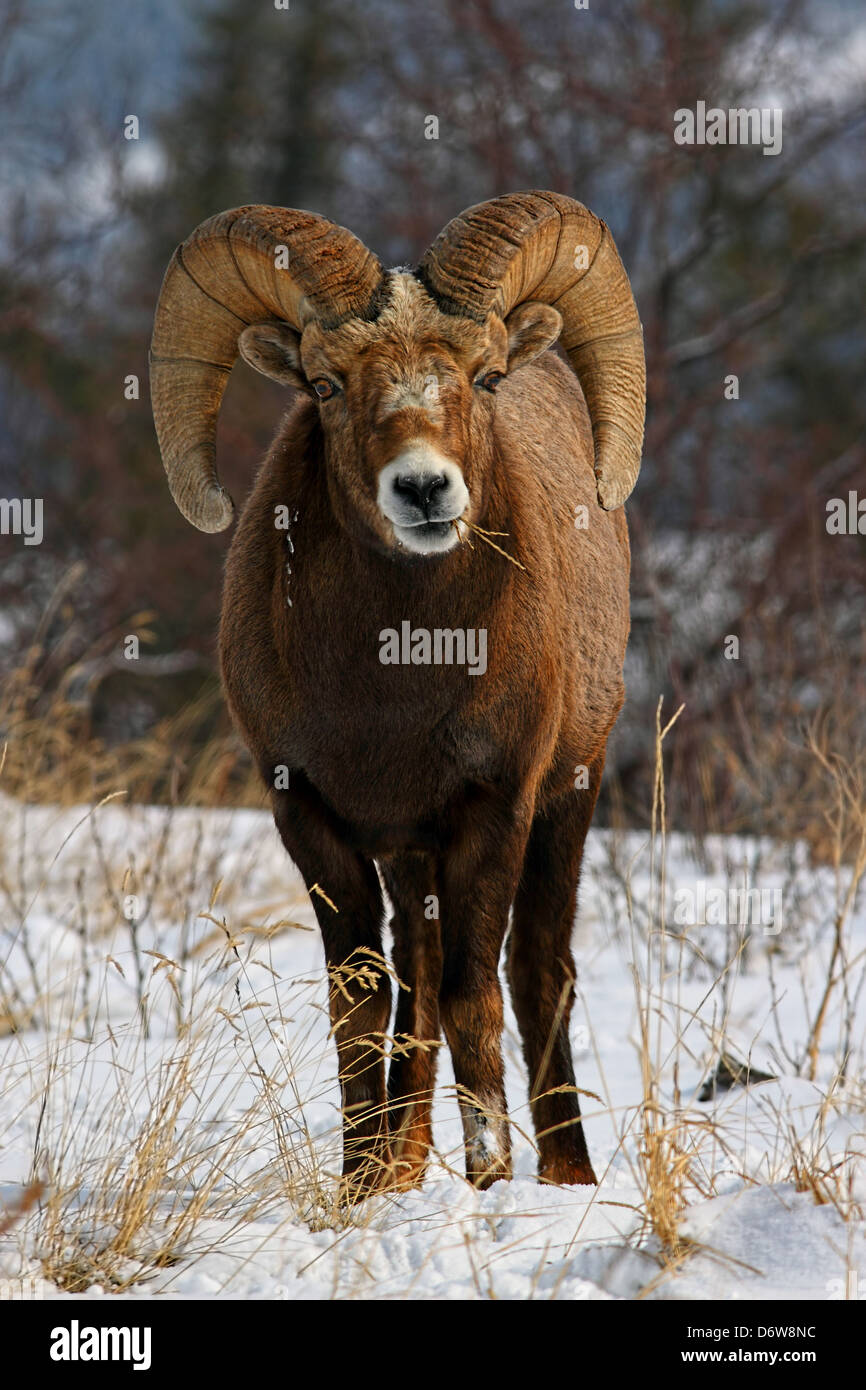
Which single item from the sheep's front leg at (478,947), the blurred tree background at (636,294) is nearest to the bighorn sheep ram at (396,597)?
the sheep's front leg at (478,947)

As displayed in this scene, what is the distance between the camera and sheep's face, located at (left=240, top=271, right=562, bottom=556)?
4055mm

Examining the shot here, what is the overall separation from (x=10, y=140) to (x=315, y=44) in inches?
479

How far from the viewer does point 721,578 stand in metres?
13.9

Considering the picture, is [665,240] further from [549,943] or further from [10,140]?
[549,943]

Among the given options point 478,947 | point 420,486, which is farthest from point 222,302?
point 478,947

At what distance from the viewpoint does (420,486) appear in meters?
4.01

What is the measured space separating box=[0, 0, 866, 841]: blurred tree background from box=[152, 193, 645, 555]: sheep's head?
3.78m

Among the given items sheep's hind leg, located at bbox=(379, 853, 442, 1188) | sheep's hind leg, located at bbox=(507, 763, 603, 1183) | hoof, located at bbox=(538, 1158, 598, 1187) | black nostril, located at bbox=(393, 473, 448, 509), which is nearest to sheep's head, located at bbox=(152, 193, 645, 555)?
black nostril, located at bbox=(393, 473, 448, 509)

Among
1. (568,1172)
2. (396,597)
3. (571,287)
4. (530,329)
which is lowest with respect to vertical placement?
(568,1172)

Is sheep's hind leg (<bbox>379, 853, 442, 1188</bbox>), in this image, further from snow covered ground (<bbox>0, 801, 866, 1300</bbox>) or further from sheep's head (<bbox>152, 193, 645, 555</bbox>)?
sheep's head (<bbox>152, 193, 645, 555</bbox>)

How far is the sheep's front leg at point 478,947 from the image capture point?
15.0 ft

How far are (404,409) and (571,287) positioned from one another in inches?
48.0

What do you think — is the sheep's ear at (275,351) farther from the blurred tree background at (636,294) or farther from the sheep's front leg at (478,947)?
the blurred tree background at (636,294)

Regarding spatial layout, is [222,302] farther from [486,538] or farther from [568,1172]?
[568,1172]
